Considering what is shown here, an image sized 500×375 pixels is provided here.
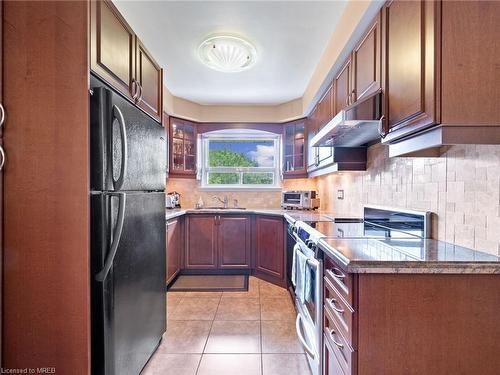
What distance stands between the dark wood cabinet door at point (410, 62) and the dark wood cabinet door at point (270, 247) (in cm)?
203

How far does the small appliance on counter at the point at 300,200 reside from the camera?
3436 millimetres

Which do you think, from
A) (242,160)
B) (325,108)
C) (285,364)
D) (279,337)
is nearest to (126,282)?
(285,364)

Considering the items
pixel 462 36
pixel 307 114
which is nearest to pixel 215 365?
pixel 462 36

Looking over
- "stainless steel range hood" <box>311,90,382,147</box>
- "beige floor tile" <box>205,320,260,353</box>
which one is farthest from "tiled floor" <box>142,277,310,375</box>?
"stainless steel range hood" <box>311,90,382,147</box>

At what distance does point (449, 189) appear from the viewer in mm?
1311

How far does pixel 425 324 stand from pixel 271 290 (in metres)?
2.15

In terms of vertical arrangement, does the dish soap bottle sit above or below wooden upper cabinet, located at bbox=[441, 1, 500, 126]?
below

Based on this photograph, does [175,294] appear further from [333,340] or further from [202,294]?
[333,340]

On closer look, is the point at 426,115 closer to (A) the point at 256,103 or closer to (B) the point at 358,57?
(B) the point at 358,57

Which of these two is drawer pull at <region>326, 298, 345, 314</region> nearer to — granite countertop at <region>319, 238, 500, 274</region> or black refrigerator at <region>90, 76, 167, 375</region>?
granite countertop at <region>319, 238, 500, 274</region>

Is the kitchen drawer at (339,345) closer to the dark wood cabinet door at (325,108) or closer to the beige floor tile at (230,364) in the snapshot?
the beige floor tile at (230,364)

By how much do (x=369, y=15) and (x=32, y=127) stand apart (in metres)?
1.84

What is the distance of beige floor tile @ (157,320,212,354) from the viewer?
1894 mm

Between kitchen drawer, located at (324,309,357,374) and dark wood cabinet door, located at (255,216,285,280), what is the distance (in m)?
1.71
